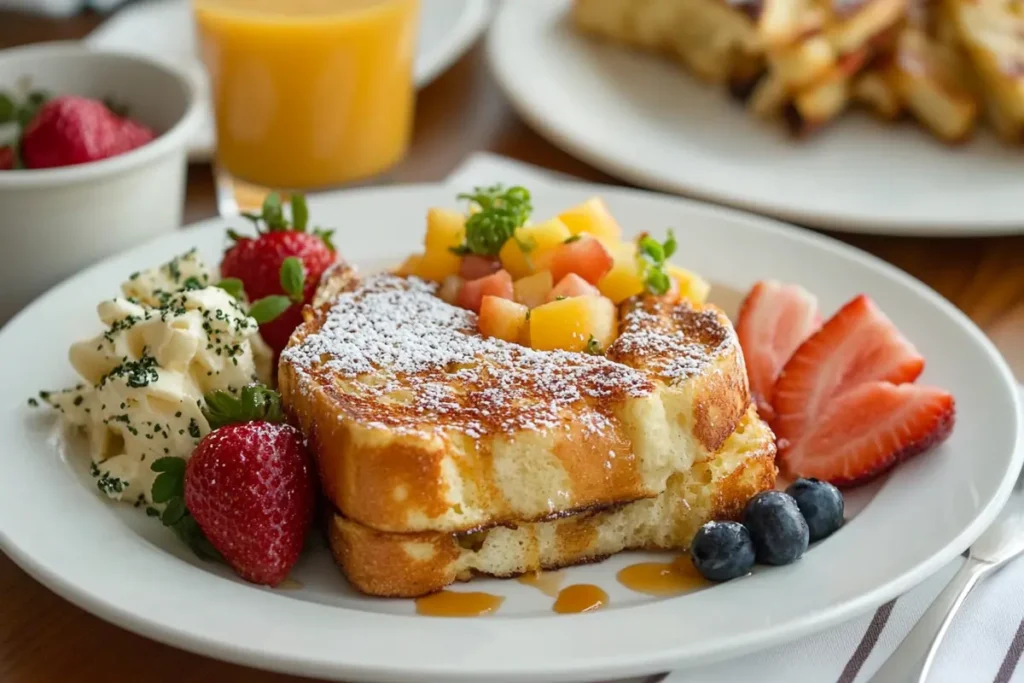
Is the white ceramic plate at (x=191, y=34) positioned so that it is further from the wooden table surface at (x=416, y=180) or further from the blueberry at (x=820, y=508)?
the blueberry at (x=820, y=508)

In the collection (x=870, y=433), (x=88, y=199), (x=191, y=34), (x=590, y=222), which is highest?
(x=590, y=222)

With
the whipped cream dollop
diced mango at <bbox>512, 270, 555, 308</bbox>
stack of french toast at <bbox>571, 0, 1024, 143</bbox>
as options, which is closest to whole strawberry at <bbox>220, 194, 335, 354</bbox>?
the whipped cream dollop

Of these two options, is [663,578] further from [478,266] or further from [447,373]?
[478,266]

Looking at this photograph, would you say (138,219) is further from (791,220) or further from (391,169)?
(791,220)

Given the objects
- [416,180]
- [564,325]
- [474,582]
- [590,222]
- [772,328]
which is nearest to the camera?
[474,582]

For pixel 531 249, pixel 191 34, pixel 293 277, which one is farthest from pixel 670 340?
pixel 191 34
